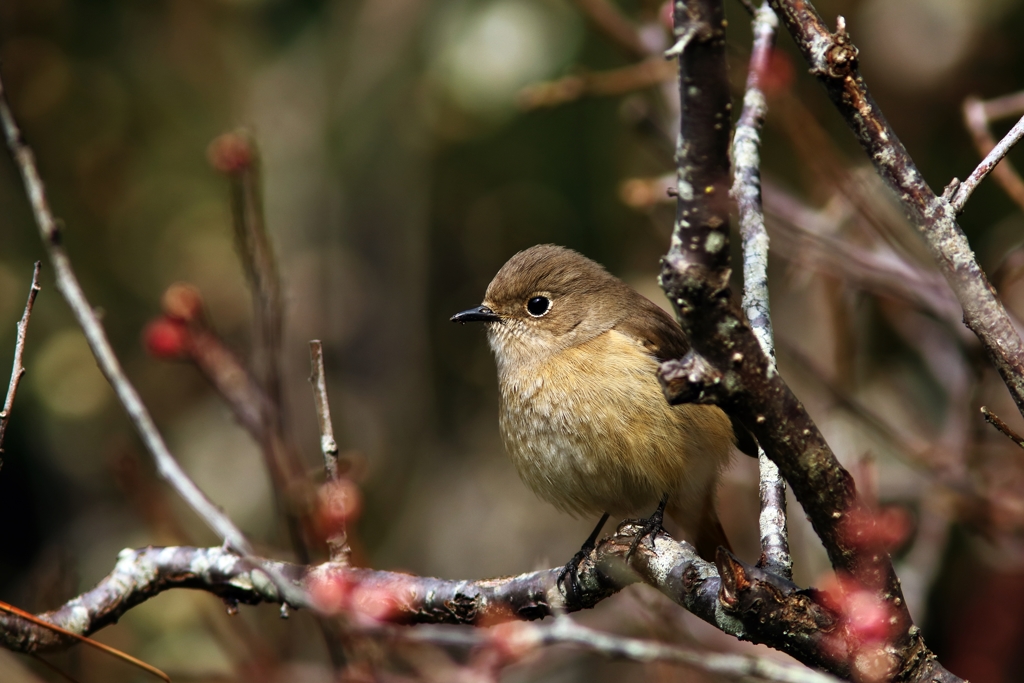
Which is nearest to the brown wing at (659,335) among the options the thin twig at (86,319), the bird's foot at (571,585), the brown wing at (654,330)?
the brown wing at (654,330)

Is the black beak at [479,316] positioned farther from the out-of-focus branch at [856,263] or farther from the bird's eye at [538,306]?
the out-of-focus branch at [856,263]

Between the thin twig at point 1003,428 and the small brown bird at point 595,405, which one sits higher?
the small brown bird at point 595,405

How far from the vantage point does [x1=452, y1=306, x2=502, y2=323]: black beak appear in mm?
4602

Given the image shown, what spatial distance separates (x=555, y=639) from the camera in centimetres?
164

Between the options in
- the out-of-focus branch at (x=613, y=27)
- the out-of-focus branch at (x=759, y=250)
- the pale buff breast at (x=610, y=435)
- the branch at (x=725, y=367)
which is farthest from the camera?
the out-of-focus branch at (x=613, y=27)

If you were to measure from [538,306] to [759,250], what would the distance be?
1847mm

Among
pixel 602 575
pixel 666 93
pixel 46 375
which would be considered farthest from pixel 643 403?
pixel 46 375

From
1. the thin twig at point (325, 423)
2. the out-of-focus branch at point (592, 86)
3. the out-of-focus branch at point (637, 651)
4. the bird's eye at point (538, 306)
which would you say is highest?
the out-of-focus branch at point (592, 86)

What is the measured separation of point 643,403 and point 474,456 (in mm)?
3883

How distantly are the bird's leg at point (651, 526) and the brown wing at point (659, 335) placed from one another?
1.54ft

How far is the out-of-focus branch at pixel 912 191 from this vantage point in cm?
209

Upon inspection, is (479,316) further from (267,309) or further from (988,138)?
(988,138)

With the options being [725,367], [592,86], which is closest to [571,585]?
[725,367]

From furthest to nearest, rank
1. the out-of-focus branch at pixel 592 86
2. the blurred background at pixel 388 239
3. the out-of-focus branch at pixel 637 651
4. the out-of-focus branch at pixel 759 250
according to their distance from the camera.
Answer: the blurred background at pixel 388 239 → the out-of-focus branch at pixel 592 86 → the out-of-focus branch at pixel 759 250 → the out-of-focus branch at pixel 637 651
